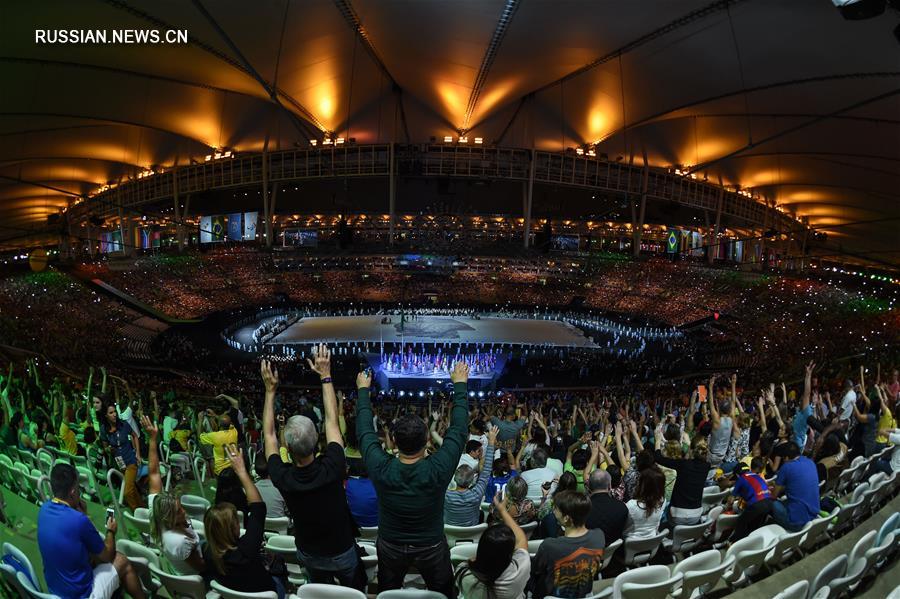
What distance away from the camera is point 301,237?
148 ft

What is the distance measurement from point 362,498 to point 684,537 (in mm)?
2870

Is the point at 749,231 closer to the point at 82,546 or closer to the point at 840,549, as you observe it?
the point at 840,549

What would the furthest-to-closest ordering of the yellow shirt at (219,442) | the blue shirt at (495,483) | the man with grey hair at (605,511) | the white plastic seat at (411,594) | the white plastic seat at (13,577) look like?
1. the yellow shirt at (219,442)
2. the blue shirt at (495,483)
3. the man with grey hair at (605,511)
4. the white plastic seat at (13,577)
5. the white plastic seat at (411,594)

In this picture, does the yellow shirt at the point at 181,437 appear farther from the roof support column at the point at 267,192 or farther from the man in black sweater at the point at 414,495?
the roof support column at the point at 267,192

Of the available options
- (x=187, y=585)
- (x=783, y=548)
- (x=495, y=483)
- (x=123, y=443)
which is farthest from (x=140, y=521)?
(x=783, y=548)

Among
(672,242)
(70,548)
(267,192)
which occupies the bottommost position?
(70,548)

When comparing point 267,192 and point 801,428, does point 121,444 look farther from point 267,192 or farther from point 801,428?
point 267,192

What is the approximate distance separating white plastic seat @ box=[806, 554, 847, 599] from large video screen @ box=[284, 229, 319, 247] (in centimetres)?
4301

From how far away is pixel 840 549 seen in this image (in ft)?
16.8

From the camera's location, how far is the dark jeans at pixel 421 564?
3.15 m

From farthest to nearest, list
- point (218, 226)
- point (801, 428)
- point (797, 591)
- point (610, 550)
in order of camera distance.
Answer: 1. point (218, 226)
2. point (801, 428)
3. point (610, 550)
4. point (797, 591)

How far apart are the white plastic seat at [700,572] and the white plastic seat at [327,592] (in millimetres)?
2087

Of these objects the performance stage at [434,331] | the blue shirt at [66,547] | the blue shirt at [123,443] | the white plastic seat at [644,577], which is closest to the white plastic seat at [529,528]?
the white plastic seat at [644,577]

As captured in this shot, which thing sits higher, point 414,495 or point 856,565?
point 414,495
